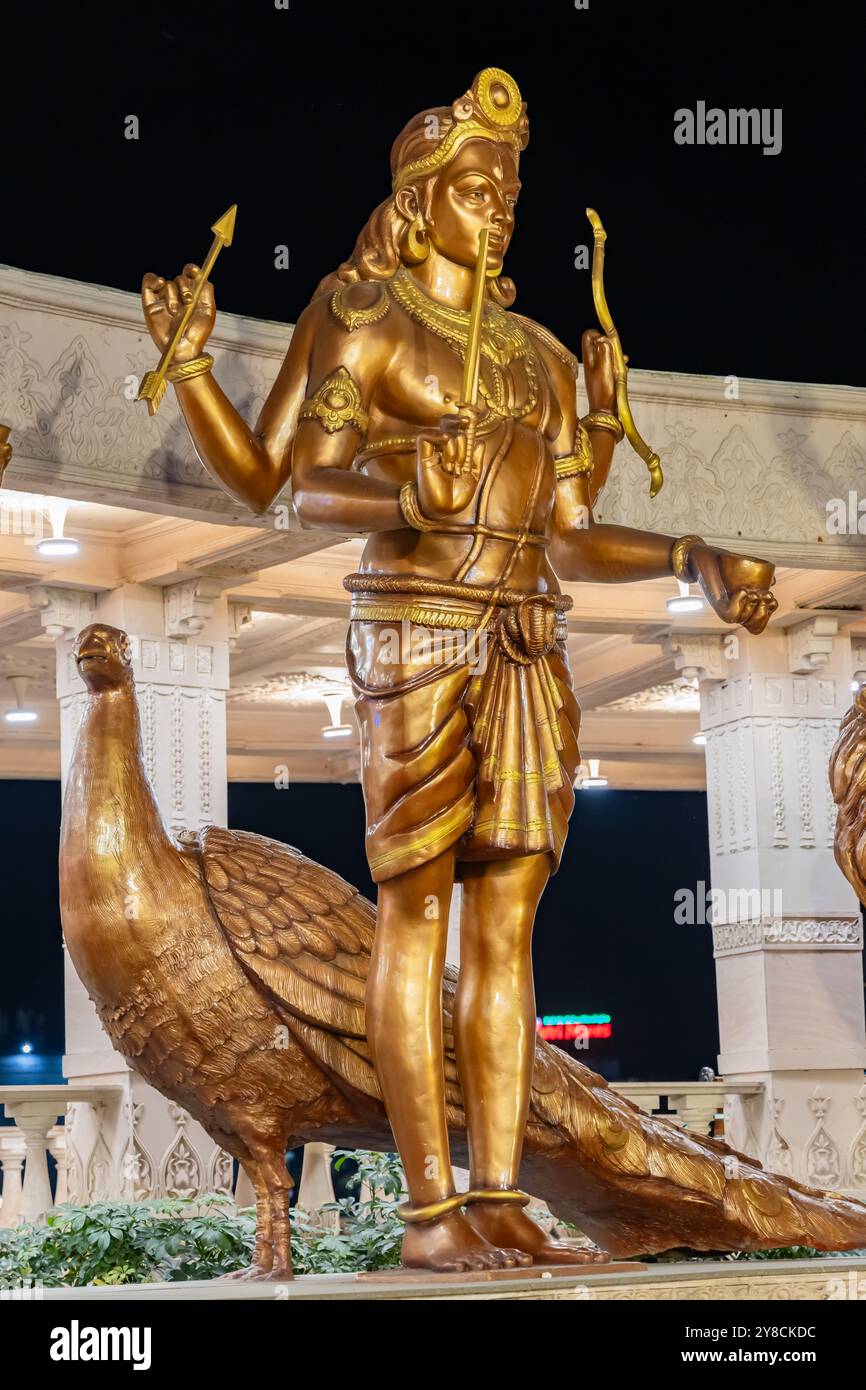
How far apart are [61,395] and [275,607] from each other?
2975 mm

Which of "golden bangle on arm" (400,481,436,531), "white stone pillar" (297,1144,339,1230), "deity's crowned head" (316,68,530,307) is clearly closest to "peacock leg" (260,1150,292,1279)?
"golden bangle on arm" (400,481,436,531)

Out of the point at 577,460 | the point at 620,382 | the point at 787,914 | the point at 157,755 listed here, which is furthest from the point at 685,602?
the point at 577,460

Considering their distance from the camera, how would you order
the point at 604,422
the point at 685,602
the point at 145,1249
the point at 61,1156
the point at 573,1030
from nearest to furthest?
the point at 604,422 < the point at 145,1249 < the point at 61,1156 < the point at 685,602 < the point at 573,1030

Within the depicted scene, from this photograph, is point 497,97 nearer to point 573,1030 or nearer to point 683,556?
point 683,556

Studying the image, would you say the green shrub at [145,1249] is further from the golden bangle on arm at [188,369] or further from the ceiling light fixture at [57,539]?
the ceiling light fixture at [57,539]

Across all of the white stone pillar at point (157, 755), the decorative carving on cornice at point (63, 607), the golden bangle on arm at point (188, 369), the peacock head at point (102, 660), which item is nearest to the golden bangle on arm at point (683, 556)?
the golden bangle on arm at point (188, 369)

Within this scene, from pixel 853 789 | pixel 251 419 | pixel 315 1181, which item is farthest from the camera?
pixel 315 1181

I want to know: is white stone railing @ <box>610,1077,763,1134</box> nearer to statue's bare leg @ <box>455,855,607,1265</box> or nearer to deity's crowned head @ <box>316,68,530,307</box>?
statue's bare leg @ <box>455,855,607,1265</box>

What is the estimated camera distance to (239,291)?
249 inches

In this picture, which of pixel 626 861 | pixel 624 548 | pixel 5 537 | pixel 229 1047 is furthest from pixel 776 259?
pixel 626 861

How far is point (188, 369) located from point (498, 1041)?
1.27 m

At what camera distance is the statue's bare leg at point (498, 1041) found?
312 centimetres

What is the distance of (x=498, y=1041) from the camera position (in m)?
3.13

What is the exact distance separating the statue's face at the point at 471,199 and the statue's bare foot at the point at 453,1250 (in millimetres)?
1717
